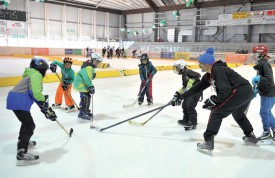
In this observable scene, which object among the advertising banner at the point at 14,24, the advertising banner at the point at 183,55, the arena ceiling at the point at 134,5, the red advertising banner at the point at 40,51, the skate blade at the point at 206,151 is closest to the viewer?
the skate blade at the point at 206,151

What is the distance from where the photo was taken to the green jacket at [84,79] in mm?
4293

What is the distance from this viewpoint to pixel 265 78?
10.8 feet

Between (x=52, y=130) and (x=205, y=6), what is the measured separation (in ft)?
89.1

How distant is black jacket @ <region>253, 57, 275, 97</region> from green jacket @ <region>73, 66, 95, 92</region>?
268 cm

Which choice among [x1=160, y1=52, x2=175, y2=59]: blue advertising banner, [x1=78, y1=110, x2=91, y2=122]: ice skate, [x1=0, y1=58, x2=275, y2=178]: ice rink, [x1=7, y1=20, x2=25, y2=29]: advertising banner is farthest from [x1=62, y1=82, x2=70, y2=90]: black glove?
[x1=160, y1=52, x2=175, y2=59]: blue advertising banner

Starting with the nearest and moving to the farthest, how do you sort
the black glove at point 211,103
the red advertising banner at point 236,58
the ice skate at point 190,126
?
the black glove at point 211,103, the ice skate at point 190,126, the red advertising banner at point 236,58

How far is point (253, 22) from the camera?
2233 cm

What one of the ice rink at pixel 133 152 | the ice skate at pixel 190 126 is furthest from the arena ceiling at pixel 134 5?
the ice rink at pixel 133 152

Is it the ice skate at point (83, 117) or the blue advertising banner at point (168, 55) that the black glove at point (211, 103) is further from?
the blue advertising banner at point (168, 55)

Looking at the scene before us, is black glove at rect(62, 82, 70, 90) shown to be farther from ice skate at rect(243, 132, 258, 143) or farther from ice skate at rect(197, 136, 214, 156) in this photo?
ice skate at rect(243, 132, 258, 143)

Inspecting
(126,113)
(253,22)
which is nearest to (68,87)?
(126,113)

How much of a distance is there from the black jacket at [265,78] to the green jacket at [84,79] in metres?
2.68

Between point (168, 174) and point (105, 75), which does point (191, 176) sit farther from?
point (105, 75)

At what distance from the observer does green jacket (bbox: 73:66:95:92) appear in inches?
169
